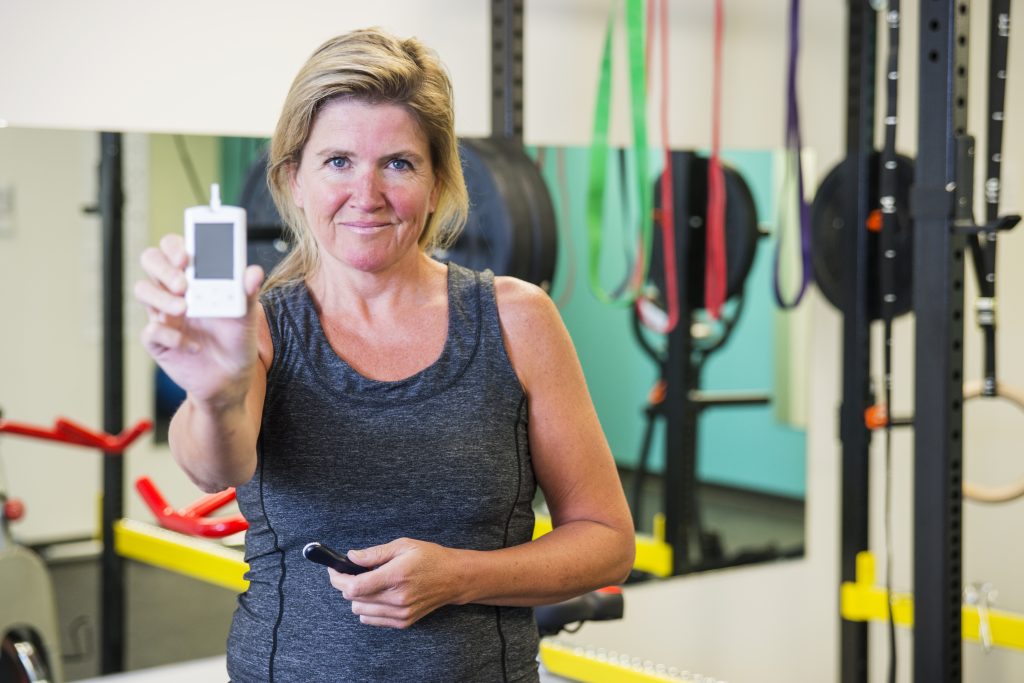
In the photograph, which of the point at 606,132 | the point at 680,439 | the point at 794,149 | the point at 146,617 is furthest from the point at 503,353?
the point at 680,439

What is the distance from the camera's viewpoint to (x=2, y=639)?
8.33ft

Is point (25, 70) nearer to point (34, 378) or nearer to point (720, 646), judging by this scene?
point (34, 378)

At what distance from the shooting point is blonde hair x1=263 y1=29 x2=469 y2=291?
1.25 m

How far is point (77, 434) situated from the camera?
8.20 feet

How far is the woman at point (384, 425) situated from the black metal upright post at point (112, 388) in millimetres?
1465

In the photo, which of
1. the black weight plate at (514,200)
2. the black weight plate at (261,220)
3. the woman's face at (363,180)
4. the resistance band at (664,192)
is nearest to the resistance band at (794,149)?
the resistance band at (664,192)

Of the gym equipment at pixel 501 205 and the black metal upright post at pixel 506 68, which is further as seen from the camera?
the black metal upright post at pixel 506 68

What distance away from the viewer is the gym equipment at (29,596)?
8.20 ft

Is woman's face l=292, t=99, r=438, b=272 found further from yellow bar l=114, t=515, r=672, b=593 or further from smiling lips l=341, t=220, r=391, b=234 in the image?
yellow bar l=114, t=515, r=672, b=593

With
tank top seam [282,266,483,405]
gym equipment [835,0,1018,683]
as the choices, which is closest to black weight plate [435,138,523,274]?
gym equipment [835,0,1018,683]

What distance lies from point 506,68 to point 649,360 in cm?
120

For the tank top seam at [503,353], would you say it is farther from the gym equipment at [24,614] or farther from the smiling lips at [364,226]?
the gym equipment at [24,614]

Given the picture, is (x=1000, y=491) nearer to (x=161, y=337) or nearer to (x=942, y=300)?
(x=942, y=300)

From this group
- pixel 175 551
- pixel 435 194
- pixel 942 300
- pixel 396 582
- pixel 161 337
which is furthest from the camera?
pixel 175 551
